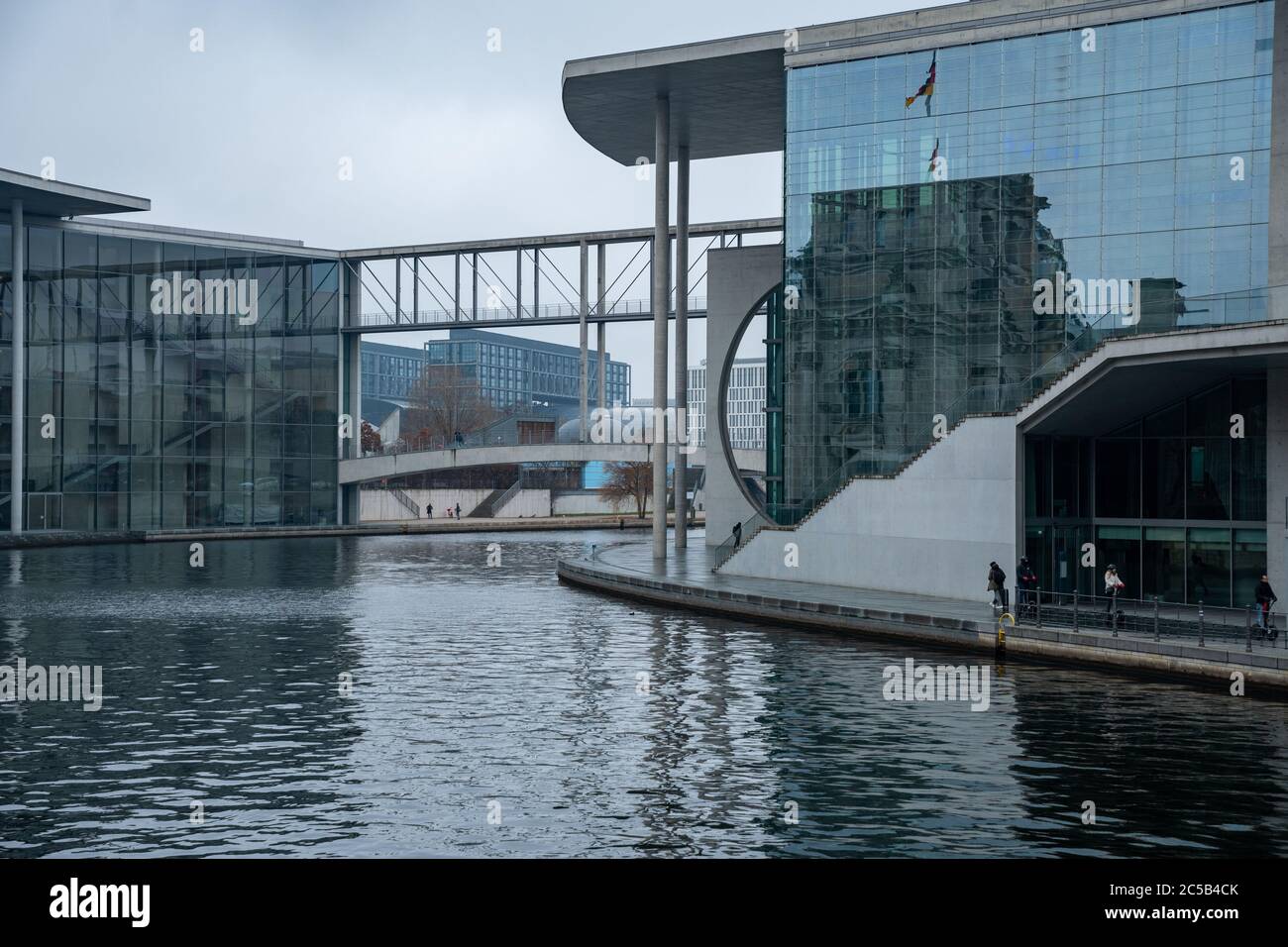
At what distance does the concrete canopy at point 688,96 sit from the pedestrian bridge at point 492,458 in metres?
20.4

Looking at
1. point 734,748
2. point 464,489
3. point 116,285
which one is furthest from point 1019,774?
point 464,489

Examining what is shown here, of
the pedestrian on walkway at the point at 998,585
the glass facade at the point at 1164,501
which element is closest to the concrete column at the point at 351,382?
the glass facade at the point at 1164,501

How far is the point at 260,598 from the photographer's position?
39188 millimetres

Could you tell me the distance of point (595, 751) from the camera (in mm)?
18219

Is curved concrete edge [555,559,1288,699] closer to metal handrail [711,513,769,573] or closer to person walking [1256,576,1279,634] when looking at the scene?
person walking [1256,576,1279,634]

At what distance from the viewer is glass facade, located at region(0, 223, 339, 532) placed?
6812 cm

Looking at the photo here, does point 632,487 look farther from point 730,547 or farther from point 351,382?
point 730,547

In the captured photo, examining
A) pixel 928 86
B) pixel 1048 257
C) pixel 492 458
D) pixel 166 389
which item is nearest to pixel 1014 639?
pixel 1048 257

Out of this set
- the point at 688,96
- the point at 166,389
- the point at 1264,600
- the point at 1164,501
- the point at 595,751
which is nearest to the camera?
the point at 595,751

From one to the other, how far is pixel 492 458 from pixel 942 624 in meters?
53.6

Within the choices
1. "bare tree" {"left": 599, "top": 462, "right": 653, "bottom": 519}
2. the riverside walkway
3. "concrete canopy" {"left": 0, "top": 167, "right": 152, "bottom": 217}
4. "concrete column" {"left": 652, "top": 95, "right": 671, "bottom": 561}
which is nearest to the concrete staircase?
the riverside walkway
